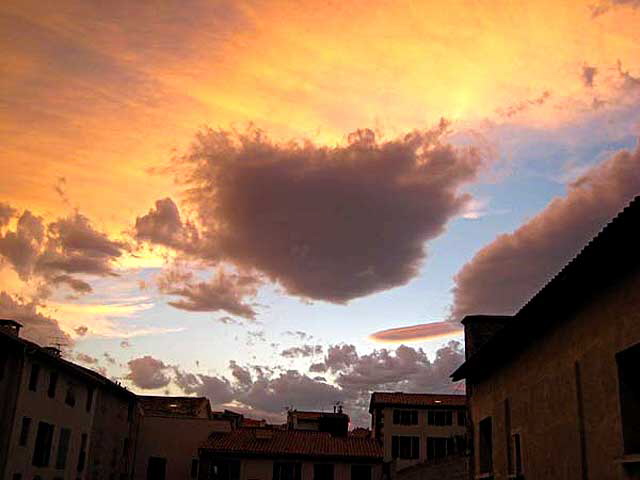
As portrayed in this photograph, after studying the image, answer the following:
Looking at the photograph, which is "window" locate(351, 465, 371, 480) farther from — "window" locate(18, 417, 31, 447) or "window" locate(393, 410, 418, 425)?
"window" locate(18, 417, 31, 447)

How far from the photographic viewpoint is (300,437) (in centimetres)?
5088

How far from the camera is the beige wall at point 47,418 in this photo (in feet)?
103

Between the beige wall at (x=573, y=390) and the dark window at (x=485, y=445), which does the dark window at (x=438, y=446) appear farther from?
the beige wall at (x=573, y=390)

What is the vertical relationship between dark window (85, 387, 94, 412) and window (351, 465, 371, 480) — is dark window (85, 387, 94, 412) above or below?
above

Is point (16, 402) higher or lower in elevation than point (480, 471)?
higher

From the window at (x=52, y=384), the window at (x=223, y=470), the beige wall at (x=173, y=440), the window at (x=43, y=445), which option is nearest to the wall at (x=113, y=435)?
the beige wall at (x=173, y=440)

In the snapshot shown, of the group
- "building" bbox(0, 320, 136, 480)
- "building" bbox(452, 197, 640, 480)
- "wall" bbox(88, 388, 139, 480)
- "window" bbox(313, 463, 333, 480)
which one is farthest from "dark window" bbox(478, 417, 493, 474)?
"wall" bbox(88, 388, 139, 480)

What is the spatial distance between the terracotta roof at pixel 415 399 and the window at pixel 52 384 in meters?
35.9

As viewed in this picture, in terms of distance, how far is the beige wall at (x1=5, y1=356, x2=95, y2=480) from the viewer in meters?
31.5

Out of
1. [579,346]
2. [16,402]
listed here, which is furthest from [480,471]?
[16,402]

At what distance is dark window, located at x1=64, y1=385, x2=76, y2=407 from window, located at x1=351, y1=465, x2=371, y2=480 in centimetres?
2055

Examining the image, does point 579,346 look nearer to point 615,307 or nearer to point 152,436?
point 615,307

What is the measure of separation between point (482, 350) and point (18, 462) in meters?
24.3

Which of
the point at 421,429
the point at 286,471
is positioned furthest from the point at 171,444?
the point at 421,429
